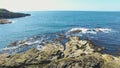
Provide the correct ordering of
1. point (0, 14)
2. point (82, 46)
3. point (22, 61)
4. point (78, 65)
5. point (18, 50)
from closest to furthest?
point (78, 65) < point (22, 61) < point (82, 46) < point (18, 50) < point (0, 14)

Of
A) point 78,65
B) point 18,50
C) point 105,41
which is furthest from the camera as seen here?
point 105,41

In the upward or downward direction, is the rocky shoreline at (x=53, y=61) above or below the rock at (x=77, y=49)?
above

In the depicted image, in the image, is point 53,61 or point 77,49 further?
point 77,49

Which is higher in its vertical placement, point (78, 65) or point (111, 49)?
point (78, 65)

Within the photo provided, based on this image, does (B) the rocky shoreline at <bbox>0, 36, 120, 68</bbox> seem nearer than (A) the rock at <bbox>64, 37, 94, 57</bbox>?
Yes

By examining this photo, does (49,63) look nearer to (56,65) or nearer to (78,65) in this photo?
(56,65)

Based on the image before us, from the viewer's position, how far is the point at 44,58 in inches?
1277

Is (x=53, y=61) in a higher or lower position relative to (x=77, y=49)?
higher

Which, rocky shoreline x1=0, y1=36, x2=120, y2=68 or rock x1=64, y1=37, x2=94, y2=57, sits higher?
rocky shoreline x1=0, y1=36, x2=120, y2=68

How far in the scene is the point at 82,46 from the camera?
4462 centimetres

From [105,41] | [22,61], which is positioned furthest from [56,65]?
[105,41]

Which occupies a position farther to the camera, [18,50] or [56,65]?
[18,50]

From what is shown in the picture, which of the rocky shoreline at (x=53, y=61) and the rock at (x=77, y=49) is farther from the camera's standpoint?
the rock at (x=77, y=49)

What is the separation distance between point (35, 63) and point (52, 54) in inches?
140
